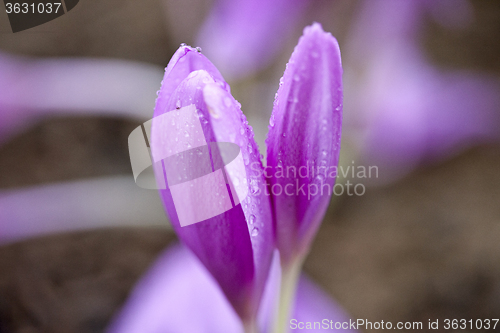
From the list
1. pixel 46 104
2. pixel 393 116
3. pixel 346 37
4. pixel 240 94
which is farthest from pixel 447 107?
pixel 46 104

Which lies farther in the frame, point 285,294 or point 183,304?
point 183,304

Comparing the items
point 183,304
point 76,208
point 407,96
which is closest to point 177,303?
point 183,304

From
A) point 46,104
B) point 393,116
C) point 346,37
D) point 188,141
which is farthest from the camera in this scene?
point 346,37

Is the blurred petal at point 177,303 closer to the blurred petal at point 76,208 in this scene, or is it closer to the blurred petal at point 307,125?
A: the blurred petal at point 76,208

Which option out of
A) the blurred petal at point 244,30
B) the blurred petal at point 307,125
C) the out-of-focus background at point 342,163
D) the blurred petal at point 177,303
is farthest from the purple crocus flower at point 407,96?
the blurred petal at point 307,125

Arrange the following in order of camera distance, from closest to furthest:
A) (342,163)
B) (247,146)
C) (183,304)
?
(247,146)
(183,304)
(342,163)

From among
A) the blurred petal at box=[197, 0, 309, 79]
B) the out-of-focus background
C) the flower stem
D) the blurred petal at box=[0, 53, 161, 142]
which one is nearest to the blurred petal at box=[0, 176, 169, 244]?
the out-of-focus background

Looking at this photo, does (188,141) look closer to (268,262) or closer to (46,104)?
(268,262)

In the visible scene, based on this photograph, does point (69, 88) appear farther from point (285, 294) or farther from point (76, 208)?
point (285, 294)
